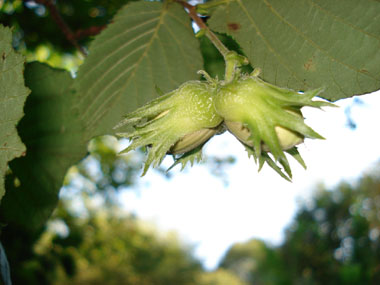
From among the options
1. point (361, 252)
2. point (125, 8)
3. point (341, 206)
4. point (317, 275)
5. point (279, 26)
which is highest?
point (125, 8)

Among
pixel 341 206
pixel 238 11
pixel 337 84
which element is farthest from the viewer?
pixel 341 206

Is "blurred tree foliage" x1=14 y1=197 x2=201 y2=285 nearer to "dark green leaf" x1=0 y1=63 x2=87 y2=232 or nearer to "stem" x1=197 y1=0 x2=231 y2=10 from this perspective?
"dark green leaf" x1=0 y1=63 x2=87 y2=232

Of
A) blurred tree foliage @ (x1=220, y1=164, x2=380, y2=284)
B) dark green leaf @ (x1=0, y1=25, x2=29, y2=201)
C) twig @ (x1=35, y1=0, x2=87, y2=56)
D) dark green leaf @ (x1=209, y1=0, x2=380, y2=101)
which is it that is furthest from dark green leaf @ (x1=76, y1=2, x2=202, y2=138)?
blurred tree foliage @ (x1=220, y1=164, x2=380, y2=284)

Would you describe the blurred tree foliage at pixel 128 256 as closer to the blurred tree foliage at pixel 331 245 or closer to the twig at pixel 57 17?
the twig at pixel 57 17

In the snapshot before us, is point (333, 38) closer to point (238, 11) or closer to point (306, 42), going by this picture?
point (306, 42)

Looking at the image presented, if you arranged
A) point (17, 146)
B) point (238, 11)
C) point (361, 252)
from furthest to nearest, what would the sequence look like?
point (361, 252) → point (238, 11) → point (17, 146)

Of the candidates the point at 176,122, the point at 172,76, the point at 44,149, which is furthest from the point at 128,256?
the point at 176,122

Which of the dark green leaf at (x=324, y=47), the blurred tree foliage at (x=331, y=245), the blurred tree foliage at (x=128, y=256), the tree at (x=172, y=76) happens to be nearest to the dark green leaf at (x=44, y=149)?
the tree at (x=172, y=76)

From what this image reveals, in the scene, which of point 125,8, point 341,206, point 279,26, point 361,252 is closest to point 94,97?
point 125,8
